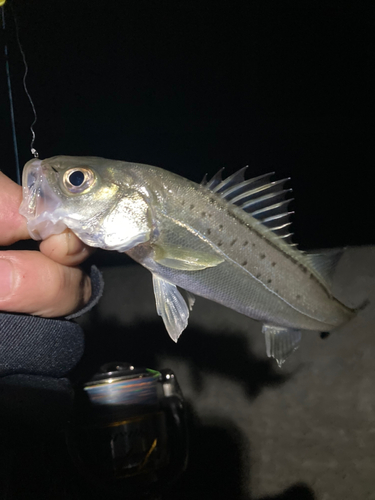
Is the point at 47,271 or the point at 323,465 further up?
the point at 47,271

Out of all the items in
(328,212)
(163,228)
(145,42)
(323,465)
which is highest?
(145,42)

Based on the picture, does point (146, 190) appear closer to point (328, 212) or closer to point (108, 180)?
point (108, 180)

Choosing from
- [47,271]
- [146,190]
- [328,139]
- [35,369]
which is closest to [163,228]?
[146,190]

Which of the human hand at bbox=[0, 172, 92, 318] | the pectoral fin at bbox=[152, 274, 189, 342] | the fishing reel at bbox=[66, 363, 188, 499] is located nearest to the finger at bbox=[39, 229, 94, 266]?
the human hand at bbox=[0, 172, 92, 318]

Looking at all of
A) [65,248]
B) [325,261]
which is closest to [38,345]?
[65,248]

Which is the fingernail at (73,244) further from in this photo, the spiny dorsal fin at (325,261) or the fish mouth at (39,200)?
the spiny dorsal fin at (325,261)

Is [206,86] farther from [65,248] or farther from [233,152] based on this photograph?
[65,248]
